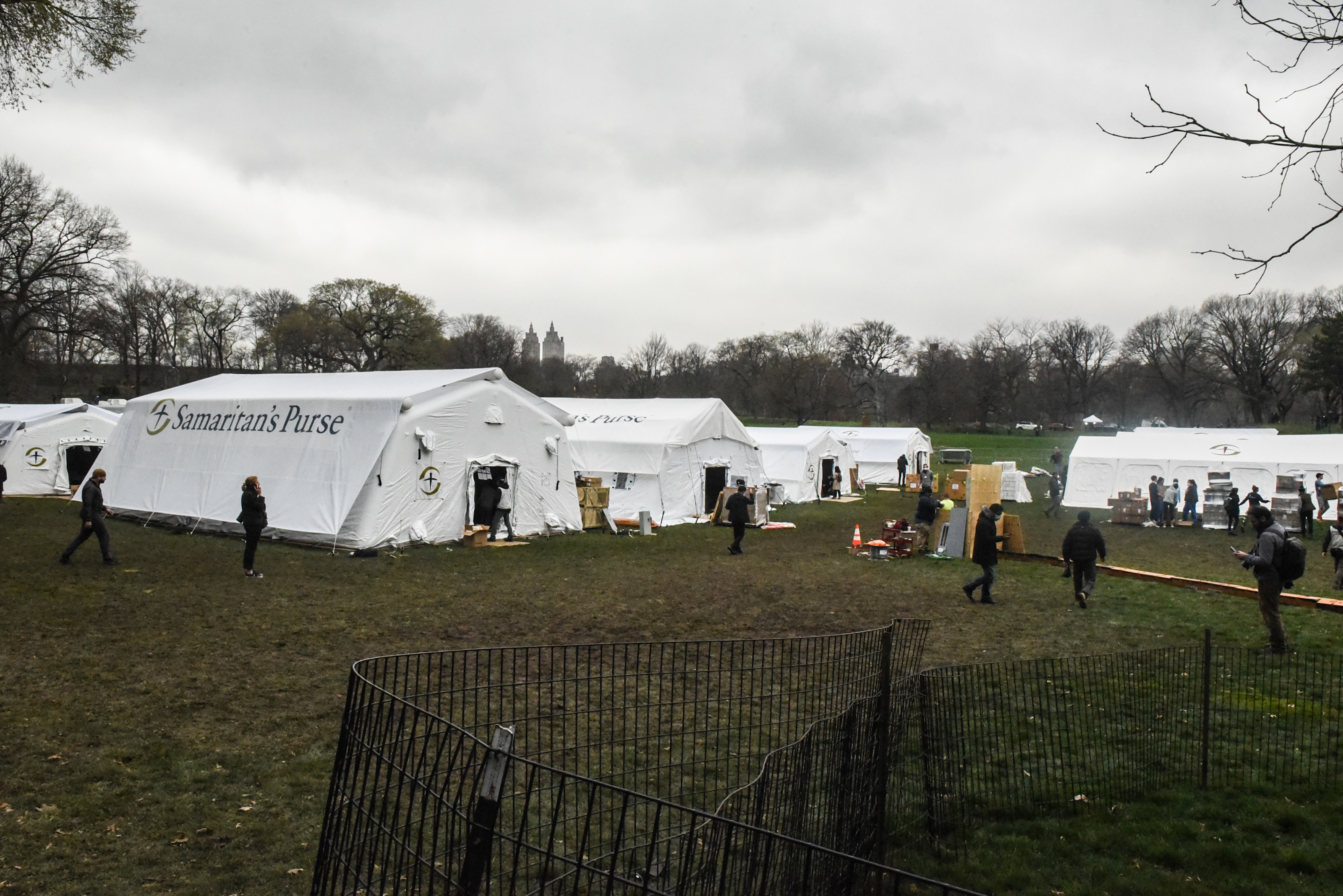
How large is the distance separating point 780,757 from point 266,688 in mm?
5375

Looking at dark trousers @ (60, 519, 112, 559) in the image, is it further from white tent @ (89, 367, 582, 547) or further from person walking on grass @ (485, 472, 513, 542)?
person walking on grass @ (485, 472, 513, 542)

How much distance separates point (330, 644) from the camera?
356 inches

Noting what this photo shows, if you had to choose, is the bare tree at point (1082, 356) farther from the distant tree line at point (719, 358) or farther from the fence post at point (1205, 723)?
the fence post at point (1205, 723)

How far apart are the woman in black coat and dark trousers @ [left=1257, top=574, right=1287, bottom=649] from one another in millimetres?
13344

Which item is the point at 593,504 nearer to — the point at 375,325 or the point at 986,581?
the point at 986,581

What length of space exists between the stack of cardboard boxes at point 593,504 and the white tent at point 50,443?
1603 cm

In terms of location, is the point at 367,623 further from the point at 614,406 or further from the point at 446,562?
the point at 614,406

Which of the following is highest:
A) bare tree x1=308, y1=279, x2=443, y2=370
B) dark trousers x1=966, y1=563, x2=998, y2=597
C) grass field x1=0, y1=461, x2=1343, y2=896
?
bare tree x1=308, y1=279, x2=443, y2=370

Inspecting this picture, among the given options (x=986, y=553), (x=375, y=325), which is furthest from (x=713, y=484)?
(x=375, y=325)

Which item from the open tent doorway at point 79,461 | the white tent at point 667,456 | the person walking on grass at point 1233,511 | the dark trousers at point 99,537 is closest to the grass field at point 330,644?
the dark trousers at point 99,537

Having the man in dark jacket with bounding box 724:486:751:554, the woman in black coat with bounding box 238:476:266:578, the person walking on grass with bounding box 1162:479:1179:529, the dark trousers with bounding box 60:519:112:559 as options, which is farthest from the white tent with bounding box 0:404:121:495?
the person walking on grass with bounding box 1162:479:1179:529

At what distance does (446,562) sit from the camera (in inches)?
596

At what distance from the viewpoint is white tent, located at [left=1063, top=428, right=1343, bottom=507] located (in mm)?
25734

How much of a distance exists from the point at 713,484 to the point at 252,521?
49.6 ft
